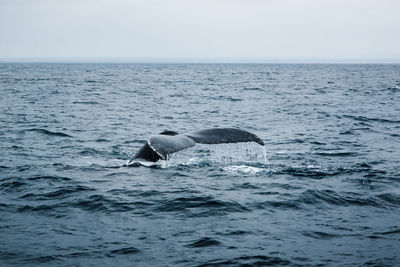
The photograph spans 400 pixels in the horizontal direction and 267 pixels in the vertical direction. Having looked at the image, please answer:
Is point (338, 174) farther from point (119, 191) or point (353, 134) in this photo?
point (353, 134)

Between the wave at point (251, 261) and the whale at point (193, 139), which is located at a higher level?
the whale at point (193, 139)

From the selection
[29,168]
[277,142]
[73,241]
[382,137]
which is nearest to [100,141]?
[29,168]

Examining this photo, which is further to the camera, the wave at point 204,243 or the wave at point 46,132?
the wave at point 46,132

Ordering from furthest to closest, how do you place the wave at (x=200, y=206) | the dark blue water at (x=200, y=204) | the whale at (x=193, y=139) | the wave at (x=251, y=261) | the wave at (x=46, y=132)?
the wave at (x=46, y=132)
the wave at (x=200, y=206)
the whale at (x=193, y=139)
the dark blue water at (x=200, y=204)
the wave at (x=251, y=261)

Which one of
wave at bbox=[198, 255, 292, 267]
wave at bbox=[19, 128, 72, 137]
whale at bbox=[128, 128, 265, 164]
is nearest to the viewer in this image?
wave at bbox=[198, 255, 292, 267]

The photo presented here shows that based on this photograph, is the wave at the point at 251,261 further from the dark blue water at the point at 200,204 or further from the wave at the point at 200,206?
the wave at the point at 200,206

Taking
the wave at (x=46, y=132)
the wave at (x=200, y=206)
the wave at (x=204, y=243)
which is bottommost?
the wave at (x=46, y=132)

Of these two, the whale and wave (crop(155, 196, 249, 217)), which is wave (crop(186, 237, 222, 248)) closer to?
wave (crop(155, 196, 249, 217))

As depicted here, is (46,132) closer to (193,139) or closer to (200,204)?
(200,204)

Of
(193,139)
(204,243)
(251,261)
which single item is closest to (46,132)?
(193,139)

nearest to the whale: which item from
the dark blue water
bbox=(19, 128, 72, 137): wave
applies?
the dark blue water

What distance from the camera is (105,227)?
6.70m

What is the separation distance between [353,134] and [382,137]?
45.8 inches

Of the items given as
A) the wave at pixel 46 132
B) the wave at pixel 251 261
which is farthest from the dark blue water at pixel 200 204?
the wave at pixel 46 132
